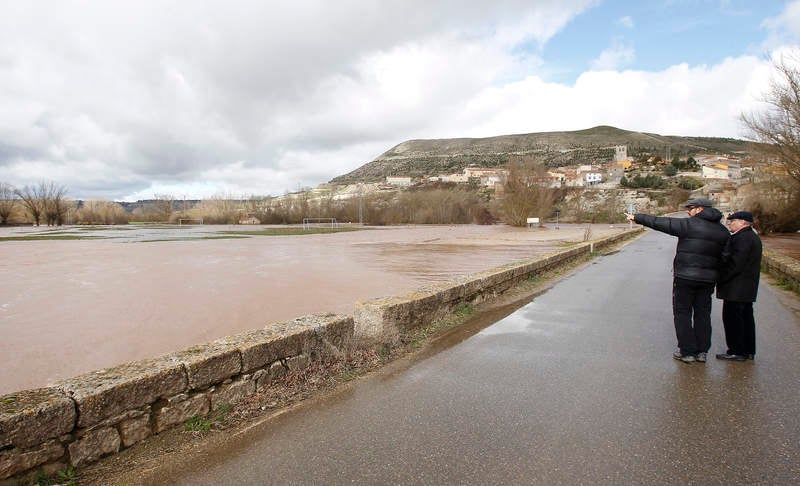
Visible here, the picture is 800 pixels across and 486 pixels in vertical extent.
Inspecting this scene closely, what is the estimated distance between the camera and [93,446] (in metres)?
2.76

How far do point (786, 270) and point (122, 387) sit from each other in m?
12.0

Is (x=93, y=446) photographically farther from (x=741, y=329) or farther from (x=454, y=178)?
(x=454, y=178)

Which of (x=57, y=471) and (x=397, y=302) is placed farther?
(x=397, y=302)

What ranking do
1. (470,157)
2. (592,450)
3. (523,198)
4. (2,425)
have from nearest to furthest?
(2,425) → (592,450) → (523,198) → (470,157)

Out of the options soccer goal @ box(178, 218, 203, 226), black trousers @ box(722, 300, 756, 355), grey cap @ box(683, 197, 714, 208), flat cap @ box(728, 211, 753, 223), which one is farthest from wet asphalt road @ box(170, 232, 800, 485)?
soccer goal @ box(178, 218, 203, 226)

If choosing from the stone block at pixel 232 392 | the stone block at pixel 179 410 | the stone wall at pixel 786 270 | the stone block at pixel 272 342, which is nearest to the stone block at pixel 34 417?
the stone block at pixel 179 410

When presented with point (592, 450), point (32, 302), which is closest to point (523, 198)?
point (32, 302)

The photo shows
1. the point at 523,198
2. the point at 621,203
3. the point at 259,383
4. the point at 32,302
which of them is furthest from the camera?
the point at 621,203

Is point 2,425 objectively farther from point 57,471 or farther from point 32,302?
point 32,302

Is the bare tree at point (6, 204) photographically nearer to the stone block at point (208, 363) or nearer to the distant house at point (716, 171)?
the stone block at point (208, 363)

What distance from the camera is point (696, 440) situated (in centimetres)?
292

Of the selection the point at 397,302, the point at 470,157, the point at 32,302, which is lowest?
the point at 32,302

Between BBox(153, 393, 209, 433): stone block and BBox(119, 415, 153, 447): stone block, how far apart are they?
0.06m

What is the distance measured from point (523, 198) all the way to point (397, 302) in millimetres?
48086
